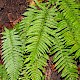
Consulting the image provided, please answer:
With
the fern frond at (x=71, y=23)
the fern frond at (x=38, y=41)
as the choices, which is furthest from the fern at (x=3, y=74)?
the fern frond at (x=71, y=23)

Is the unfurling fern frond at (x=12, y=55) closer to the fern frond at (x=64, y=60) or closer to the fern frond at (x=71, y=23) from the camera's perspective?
the fern frond at (x=64, y=60)

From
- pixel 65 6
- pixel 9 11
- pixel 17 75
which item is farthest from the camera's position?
pixel 9 11

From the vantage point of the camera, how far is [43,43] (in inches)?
144

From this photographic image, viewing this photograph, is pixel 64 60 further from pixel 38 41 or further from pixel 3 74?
pixel 3 74

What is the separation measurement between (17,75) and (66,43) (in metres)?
1.02

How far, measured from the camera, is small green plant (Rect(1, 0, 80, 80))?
3607 mm

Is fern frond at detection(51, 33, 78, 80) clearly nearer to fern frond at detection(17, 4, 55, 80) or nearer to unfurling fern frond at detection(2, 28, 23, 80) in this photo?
fern frond at detection(17, 4, 55, 80)

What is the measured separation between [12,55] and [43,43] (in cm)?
60

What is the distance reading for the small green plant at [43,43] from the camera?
3.61 m

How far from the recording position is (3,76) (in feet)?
12.8

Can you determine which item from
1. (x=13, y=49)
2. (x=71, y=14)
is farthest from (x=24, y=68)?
(x=71, y=14)

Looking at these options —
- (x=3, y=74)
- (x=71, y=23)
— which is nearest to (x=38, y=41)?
(x=71, y=23)

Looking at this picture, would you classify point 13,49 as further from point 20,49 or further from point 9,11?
point 9,11

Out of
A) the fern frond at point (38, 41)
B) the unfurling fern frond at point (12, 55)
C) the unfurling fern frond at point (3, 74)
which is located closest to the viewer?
the fern frond at point (38, 41)
